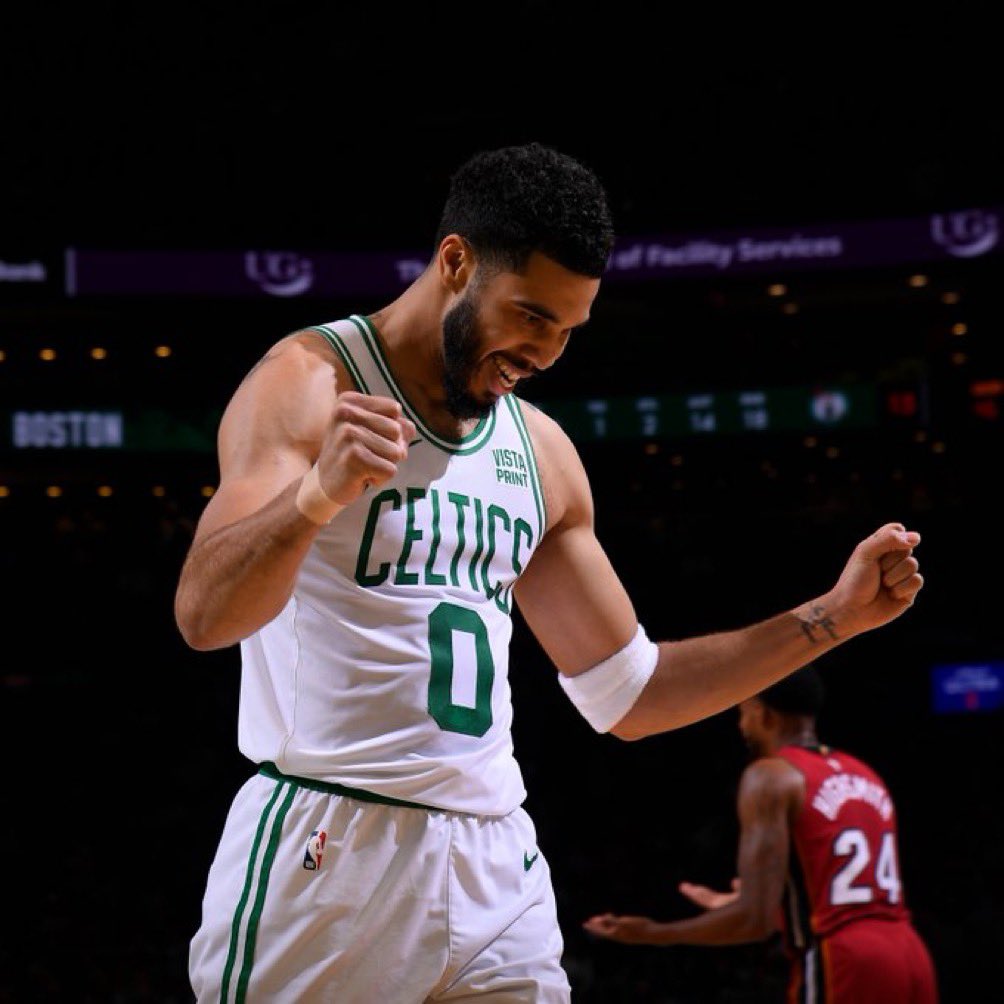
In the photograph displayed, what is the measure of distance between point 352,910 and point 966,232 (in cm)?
1344

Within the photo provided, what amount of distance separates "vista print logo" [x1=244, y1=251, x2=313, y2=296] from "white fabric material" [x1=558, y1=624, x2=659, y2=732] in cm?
1279

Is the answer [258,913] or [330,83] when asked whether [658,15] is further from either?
[258,913]

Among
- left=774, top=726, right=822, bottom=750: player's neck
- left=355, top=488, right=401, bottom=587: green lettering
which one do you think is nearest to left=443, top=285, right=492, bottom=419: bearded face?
left=355, top=488, right=401, bottom=587: green lettering

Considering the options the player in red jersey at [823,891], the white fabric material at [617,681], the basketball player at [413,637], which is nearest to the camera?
the basketball player at [413,637]

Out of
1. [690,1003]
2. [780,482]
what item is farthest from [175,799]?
[780,482]

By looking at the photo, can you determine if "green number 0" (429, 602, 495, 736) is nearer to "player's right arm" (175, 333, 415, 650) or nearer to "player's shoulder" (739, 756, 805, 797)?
"player's right arm" (175, 333, 415, 650)

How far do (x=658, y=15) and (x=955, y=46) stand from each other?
361cm

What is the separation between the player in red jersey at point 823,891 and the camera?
434 centimetres

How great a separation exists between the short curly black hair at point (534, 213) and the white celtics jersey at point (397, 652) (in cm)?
29

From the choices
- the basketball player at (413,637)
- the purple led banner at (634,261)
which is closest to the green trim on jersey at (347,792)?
the basketball player at (413,637)

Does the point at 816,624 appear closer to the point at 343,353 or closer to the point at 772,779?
the point at 343,353

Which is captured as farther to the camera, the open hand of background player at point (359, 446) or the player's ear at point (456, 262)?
the player's ear at point (456, 262)

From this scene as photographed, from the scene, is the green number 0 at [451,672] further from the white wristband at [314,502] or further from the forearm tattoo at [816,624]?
the forearm tattoo at [816,624]

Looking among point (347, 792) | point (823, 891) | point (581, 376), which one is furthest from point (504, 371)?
point (581, 376)
